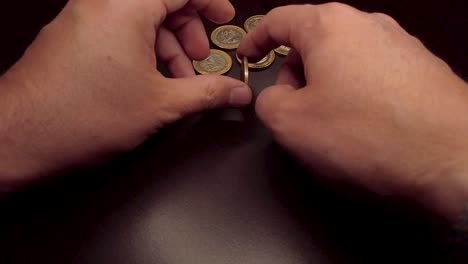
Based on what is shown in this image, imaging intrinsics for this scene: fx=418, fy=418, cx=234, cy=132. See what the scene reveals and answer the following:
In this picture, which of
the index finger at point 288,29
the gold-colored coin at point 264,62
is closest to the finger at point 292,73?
the index finger at point 288,29

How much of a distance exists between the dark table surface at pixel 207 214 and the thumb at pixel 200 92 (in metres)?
0.12

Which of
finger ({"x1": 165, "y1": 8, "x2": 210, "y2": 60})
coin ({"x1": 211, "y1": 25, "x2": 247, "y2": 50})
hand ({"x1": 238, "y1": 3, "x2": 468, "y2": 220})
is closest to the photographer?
hand ({"x1": 238, "y1": 3, "x2": 468, "y2": 220})

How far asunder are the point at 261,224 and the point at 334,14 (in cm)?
44

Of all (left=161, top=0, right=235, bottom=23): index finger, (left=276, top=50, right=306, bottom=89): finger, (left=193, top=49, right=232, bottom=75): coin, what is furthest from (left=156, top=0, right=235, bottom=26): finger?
(left=276, top=50, right=306, bottom=89): finger

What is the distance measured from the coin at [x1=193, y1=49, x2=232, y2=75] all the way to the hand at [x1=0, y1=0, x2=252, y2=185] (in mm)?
268

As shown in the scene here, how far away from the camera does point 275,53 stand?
114cm

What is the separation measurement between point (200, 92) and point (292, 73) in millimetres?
219

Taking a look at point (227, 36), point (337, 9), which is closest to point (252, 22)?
point (227, 36)

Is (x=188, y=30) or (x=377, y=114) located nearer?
(x=377, y=114)

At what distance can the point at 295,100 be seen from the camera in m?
0.76

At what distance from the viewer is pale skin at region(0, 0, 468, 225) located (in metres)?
0.69

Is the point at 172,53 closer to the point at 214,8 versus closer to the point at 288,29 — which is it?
the point at 214,8

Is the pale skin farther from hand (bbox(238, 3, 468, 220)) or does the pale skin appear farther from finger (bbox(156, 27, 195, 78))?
finger (bbox(156, 27, 195, 78))

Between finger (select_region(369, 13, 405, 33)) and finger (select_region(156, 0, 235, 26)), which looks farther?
finger (select_region(156, 0, 235, 26))
